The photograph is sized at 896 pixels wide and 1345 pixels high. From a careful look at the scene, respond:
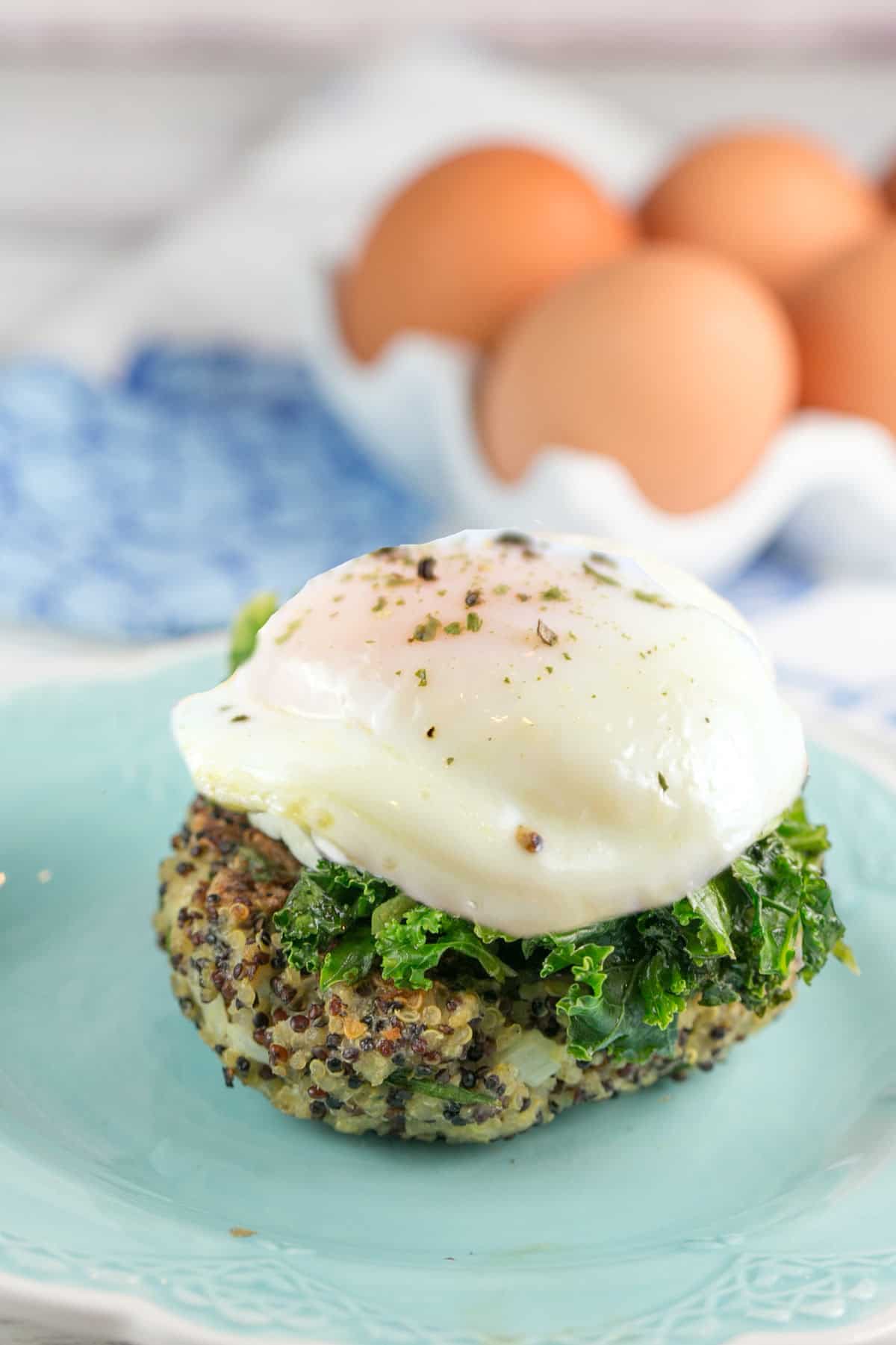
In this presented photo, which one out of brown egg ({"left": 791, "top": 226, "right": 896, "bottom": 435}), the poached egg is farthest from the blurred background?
the poached egg

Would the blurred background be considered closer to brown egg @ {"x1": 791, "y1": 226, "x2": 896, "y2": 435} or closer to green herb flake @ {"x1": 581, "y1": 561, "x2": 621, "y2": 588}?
brown egg @ {"x1": 791, "y1": 226, "x2": 896, "y2": 435}

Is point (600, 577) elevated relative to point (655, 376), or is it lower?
elevated

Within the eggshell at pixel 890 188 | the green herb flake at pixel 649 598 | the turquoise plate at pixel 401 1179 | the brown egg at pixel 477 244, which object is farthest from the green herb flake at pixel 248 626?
the eggshell at pixel 890 188

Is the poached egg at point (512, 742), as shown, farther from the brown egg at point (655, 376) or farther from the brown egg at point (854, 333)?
the brown egg at point (854, 333)

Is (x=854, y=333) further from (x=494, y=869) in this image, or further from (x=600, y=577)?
(x=494, y=869)

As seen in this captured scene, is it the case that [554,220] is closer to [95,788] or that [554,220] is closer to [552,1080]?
[95,788]

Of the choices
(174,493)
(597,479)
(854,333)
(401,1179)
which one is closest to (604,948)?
(401,1179)
